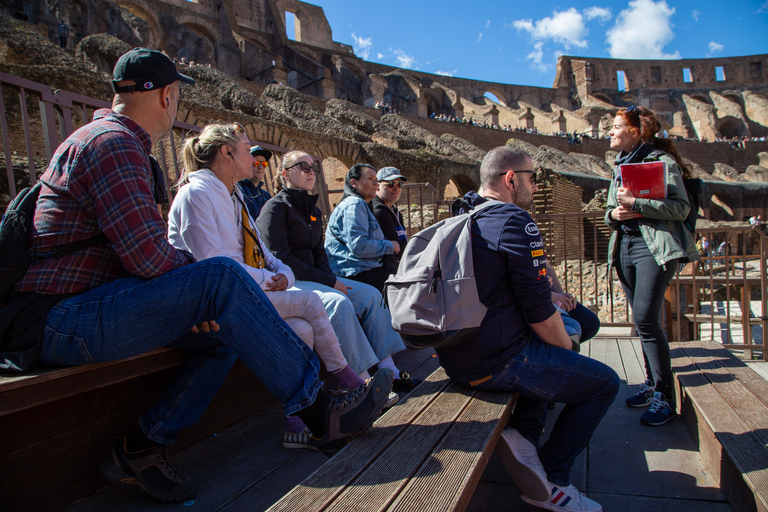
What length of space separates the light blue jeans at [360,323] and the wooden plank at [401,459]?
2.34 feet

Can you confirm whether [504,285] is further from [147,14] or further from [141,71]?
[147,14]

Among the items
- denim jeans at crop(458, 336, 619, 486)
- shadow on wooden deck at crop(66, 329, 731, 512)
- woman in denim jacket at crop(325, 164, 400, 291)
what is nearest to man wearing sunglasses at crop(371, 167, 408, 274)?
woman in denim jacket at crop(325, 164, 400, 291)

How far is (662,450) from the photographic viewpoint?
220 centimetres

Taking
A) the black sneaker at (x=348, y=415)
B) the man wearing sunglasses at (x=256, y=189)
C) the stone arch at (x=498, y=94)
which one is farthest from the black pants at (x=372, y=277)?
the stone arch at (x=498, y=94)

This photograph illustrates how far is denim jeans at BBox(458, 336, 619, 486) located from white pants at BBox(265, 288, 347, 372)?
0.70 meters

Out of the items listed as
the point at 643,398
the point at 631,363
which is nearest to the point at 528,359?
the point at 643,398

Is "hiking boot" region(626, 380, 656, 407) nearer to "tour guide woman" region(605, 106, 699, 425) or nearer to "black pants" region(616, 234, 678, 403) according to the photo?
"tour guide woman" region(605, 106, 699, 425)

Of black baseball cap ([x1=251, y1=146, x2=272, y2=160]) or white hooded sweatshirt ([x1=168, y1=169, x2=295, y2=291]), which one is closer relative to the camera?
white hooded sweatshirt ([x1=168, y1=169, x2=295, y2=291])

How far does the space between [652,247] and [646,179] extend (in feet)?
1.29

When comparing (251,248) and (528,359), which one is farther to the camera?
(251,248)

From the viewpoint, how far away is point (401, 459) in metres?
1.25

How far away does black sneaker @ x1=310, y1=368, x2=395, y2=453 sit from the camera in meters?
1.45

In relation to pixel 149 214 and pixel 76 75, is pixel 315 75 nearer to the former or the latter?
pixel 76 75

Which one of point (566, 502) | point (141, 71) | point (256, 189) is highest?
point (141, 71)
